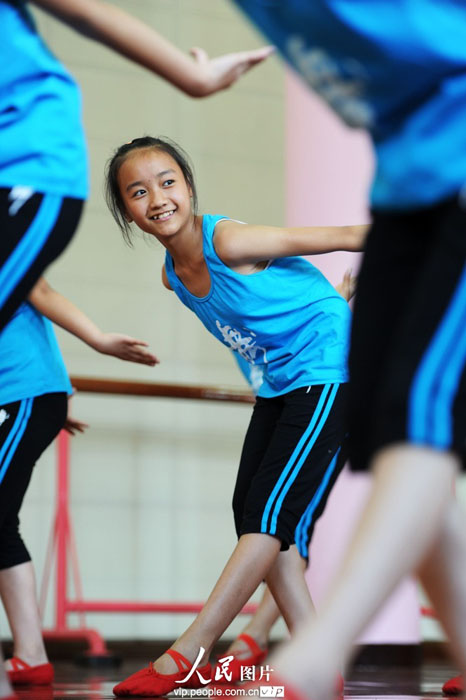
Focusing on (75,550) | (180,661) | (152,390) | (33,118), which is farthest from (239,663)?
(33,118)

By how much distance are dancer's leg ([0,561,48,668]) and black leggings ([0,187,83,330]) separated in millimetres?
1317

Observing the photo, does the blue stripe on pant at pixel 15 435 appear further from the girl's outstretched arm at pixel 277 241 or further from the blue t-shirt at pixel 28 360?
the girl's outstretched arm at pixel 277 241

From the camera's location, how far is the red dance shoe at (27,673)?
2.45 m

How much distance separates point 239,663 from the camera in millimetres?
2578

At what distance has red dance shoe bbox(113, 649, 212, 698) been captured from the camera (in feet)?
6.55

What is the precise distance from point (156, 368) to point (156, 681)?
7.69ft

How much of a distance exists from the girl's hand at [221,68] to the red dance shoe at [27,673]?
65.7 inches

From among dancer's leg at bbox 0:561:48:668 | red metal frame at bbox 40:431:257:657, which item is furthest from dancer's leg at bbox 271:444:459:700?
red metal frame at bbox 40:431:257:657

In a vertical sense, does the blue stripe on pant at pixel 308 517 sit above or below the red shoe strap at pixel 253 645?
above

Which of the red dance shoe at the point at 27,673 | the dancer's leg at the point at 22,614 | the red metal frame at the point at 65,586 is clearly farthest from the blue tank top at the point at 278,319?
the red metal frame at the point at 65,586

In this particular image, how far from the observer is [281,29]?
45.6 inches

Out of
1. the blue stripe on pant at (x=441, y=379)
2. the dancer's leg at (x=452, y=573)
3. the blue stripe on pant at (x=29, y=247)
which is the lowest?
the dancer's leg at (x=452, y=573)

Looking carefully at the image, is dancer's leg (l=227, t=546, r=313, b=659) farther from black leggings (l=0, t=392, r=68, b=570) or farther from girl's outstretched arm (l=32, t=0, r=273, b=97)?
girl's outstretched arm (l=32, t=0, r=273, b=97)

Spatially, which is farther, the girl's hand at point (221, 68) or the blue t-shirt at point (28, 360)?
the blue t-shirt at point (28, 360)
